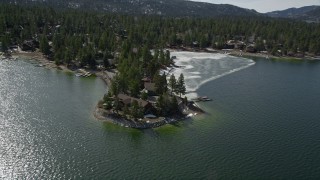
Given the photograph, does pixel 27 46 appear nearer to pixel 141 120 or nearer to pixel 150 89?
pixel 150 89

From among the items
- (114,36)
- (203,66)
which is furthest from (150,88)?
(114,36)

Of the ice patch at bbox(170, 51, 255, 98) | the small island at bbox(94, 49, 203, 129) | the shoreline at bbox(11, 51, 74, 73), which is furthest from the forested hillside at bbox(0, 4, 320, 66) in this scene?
the small island at bbox(94, 49, 203, 129)

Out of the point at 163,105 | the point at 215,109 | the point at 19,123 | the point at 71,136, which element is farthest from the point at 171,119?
the point at 19,123

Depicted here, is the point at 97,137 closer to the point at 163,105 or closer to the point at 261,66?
the point at 163,105

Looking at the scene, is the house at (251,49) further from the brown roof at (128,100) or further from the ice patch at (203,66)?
the brown roof at (128,100)

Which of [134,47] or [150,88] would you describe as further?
[134,47]

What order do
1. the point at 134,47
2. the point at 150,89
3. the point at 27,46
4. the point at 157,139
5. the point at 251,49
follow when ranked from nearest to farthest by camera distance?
the point at 157,139 < the point at 150,89 < the point at 27,46 < the point at 134,47 < the point at 251,49

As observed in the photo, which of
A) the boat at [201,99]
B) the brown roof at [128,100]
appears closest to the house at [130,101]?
the brown roof at [128,100]

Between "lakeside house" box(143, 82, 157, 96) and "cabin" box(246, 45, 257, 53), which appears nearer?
"lakeside house" box(143, 82, 157, 96)

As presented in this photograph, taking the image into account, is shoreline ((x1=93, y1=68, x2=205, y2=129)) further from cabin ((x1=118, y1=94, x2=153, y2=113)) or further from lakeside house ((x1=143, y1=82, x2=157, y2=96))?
lakeside house ((x1=143, y1=82, x2=157, y2=96))
